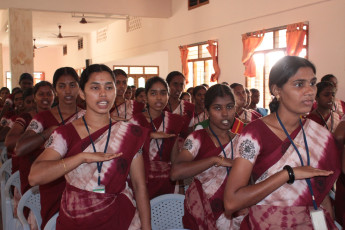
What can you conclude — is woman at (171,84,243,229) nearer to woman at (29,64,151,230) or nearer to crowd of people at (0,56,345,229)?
crowd of people at (0,56,345,229)

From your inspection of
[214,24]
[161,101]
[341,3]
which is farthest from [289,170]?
[214,24]

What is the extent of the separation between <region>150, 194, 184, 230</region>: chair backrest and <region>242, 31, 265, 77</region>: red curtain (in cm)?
594

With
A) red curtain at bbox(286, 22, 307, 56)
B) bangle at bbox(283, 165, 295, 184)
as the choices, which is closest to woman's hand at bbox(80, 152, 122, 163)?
bangle at bbox(283, 165, 295, 184)

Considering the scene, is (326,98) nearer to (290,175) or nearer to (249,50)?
(290,175)

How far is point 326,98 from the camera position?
3.55m

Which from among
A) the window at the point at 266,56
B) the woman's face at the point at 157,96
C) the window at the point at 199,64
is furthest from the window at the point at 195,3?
the woman's face at the point at 157,96

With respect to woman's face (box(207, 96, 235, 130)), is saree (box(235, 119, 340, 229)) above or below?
below

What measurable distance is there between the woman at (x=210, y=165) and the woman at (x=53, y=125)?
0.80m

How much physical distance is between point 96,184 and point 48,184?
2.71 feet

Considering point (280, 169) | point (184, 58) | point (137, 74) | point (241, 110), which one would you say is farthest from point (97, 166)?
point (137, 74)

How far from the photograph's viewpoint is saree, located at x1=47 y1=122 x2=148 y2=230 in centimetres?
173

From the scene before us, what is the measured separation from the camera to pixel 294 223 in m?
1.52

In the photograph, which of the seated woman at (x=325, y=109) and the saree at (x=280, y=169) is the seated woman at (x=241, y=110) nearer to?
the seated woman at (x=325, y=109)

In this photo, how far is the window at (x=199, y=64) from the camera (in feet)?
31.4
